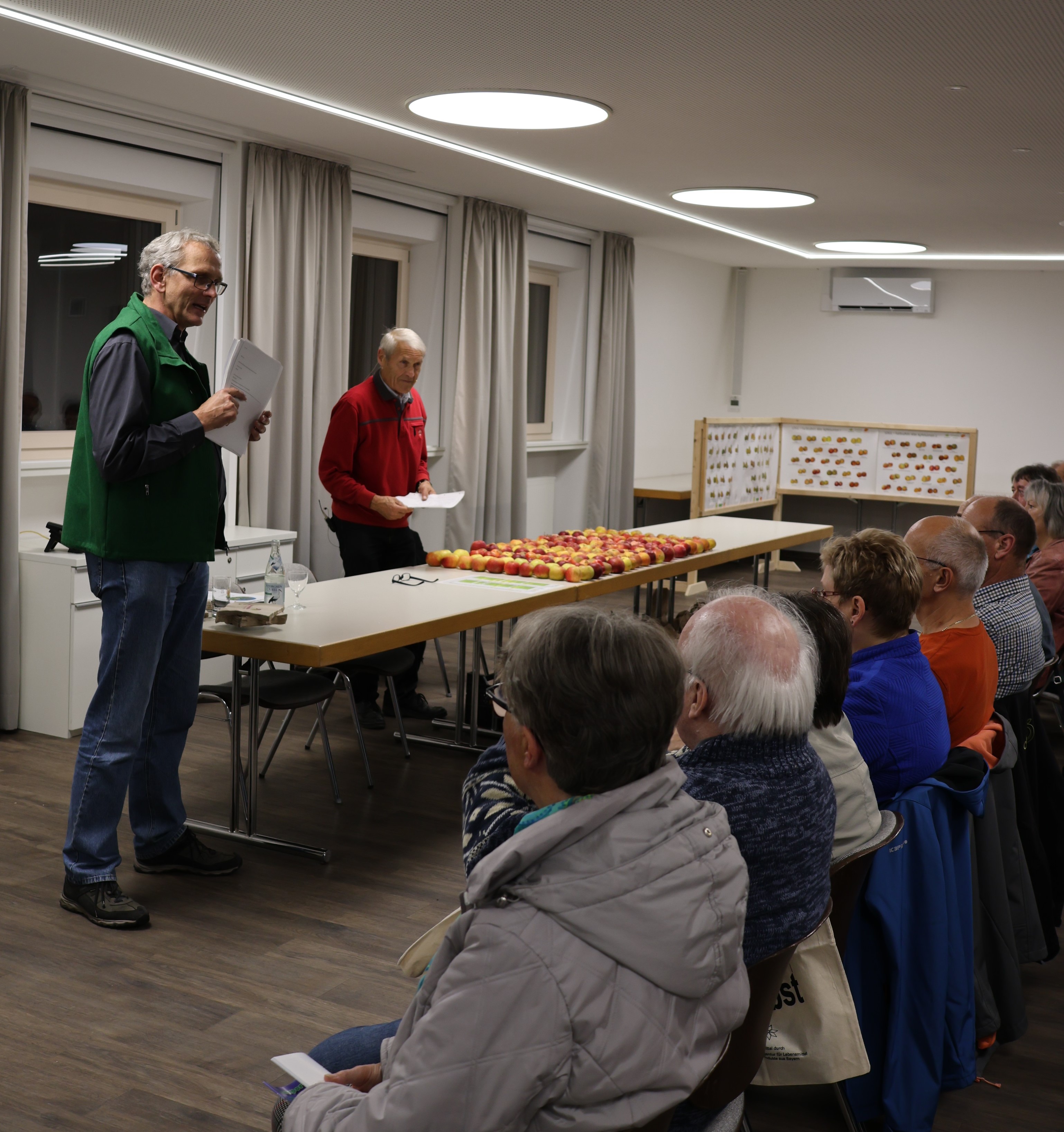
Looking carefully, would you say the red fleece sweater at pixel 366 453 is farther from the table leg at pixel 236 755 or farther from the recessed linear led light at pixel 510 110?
the table leg at pixel 236 755

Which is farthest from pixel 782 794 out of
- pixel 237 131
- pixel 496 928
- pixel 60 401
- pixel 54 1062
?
pixel 237 131

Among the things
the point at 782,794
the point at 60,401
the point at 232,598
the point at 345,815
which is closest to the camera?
the point at 782,794

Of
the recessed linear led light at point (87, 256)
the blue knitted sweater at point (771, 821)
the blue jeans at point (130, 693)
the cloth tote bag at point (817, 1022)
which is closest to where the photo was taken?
the blue knitted sweater at point (771, 821)

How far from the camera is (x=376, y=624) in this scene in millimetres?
3398

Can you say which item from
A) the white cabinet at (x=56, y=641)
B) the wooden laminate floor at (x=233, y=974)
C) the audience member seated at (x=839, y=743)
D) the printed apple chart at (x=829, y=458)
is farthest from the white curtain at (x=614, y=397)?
the audience member seated at (x=839, y=743)

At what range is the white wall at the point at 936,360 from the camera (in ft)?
34.8

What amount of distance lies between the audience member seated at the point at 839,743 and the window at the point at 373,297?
548 cm

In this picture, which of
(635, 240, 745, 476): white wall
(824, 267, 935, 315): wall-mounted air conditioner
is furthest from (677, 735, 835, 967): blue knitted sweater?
(824, 267, 935, 315): wall-mounted air conditioner

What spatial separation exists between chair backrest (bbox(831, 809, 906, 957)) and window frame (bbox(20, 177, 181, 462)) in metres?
4.06

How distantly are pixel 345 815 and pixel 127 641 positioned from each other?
126 cm

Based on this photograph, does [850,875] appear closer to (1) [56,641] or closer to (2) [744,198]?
(1) [56,641]

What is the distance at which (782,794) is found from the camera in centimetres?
155

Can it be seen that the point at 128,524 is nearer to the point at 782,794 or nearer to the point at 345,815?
the point at 345,815

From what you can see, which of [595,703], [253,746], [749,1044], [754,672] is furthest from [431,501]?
[595,703]
